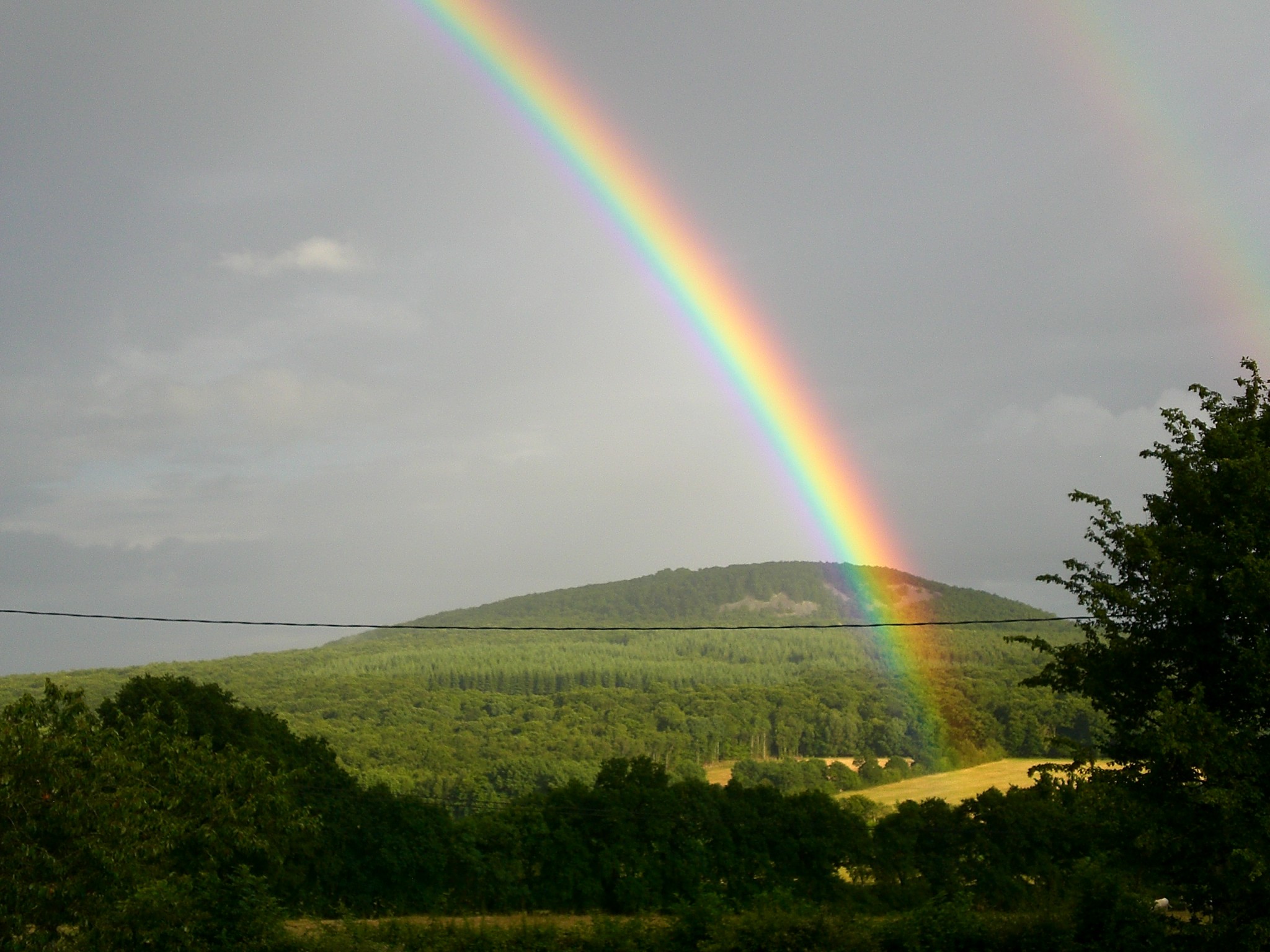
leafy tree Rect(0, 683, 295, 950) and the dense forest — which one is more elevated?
leafy tree Rect(0, 683, 295, 950)

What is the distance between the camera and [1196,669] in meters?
16.1

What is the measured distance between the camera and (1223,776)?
14.4 m

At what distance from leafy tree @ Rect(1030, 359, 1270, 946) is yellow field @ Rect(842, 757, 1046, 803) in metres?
59.7

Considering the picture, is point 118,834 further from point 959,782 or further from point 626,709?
point 626,709

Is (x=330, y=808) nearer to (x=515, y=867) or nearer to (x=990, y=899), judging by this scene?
(x=515, y=867)

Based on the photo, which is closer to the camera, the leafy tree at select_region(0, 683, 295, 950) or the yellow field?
the leafy tree at select_region(0, 683, 295, 950)

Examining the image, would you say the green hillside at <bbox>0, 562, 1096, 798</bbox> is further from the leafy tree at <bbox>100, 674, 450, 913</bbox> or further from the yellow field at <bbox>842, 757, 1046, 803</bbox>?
the leafy tree at <bbox>100, 674, 450, 913</bbox>

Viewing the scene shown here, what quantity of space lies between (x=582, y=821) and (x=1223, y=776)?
1172 inches

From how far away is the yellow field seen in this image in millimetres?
76562

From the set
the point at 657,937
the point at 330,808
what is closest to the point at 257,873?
the point at 330,808

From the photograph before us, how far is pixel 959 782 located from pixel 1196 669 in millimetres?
73692

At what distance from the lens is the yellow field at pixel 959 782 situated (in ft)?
251

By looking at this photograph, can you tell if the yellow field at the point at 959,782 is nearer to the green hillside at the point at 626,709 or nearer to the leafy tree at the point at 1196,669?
the green hillside at the point at 626,709

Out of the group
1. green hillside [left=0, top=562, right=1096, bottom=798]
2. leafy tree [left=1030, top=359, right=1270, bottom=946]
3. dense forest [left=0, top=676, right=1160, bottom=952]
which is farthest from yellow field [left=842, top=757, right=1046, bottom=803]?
leafy tree [left=1030, top=359, right=1270, bottom=946]
